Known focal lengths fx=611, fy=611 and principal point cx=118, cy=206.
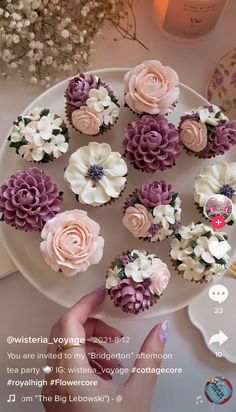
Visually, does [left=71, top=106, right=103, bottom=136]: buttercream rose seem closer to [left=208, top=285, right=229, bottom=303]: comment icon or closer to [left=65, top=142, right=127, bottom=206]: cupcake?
[left=65, top=142, right=127, bottom=206]: cupcake

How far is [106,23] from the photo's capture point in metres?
0.79

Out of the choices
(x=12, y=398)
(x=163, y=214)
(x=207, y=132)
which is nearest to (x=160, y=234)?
(x=163, y=214)

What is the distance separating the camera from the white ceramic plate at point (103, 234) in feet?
2.23

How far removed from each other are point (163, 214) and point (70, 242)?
105mm

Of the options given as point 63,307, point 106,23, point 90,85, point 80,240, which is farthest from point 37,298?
point 106,23

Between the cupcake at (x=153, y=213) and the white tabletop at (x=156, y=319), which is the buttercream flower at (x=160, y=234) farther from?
the white tabletop at (x=156, y=319)

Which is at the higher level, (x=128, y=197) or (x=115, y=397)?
(x=128, y=197)

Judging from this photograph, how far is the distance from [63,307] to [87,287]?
58mm

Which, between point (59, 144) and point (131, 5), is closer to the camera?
point (59, 144)

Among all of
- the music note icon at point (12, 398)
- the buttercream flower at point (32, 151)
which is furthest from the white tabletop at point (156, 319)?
the buttercream flower at point (32, 151)

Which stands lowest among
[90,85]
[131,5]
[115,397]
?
[115,397]

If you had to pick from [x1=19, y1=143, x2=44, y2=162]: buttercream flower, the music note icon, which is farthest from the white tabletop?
[x1=19, y1=143, x2=44, y2=162]: buttercream flower

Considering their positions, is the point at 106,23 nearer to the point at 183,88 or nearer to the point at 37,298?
the point at 183,88

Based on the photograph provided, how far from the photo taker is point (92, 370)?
2.05 ft
